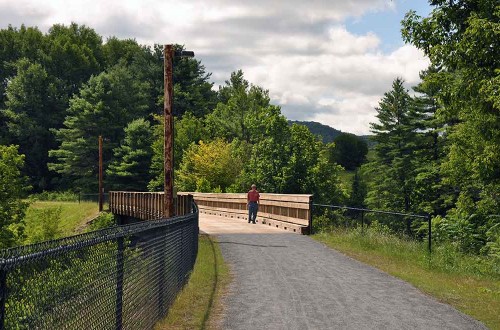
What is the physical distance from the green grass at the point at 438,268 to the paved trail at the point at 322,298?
0.38m

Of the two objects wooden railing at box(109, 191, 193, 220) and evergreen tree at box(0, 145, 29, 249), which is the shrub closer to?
wooden railing at box(109, 191, 193, 220)

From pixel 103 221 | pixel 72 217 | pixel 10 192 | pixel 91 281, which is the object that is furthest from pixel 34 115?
pixel 91 281

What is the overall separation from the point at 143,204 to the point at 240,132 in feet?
118

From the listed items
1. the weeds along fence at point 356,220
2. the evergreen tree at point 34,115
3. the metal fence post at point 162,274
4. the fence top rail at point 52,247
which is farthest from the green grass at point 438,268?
the evergreen tree at point 34,115

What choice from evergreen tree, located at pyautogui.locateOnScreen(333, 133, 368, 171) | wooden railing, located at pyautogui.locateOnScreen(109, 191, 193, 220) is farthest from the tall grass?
evergreen tree, located at pyautogui.locateOnScreen(333, 133, 368, 171)

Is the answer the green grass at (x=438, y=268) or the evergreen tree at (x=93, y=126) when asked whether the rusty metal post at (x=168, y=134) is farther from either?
the evergreen tree at (x=93, y=126)

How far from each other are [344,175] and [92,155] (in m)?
71.3

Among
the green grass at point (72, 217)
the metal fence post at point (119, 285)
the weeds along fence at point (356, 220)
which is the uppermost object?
the metal fence post at point (119, 285)

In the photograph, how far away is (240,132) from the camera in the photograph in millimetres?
74188

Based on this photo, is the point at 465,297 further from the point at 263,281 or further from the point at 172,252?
the point at 172,252

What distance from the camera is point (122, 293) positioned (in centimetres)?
629

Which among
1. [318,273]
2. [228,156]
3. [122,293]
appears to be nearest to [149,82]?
[228,156]

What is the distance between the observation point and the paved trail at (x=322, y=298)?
8.63m

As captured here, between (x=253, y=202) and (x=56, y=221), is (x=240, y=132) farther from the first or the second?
(x=253, y=202)
